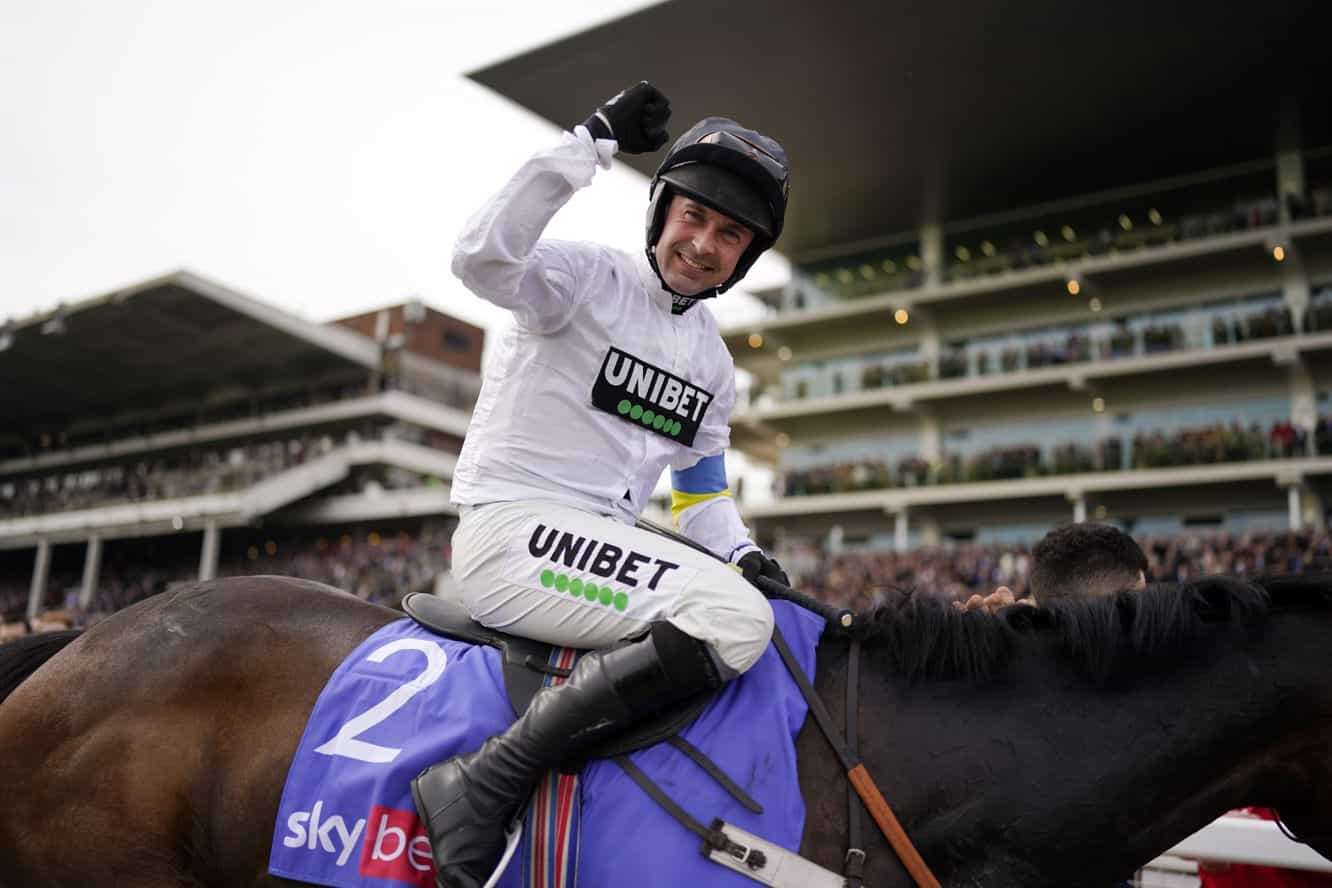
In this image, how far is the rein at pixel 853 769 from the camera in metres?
2.10

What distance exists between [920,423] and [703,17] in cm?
1381

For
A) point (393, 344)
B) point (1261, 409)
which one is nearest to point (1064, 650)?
point (1261, 409)

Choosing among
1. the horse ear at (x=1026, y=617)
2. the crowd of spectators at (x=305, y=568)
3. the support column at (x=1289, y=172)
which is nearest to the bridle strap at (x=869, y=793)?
the horse ear at (x=1026, y=617)

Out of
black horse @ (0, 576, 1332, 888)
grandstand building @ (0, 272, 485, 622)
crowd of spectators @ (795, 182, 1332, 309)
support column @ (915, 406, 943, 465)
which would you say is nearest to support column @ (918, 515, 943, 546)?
support column @ (915, 406, 943, 465)

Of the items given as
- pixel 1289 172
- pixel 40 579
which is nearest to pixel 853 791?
pixel 1289 172

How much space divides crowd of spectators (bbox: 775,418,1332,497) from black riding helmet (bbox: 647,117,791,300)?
2628 centimetres

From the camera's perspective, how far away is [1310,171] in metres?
29.0

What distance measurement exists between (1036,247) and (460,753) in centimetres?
3176

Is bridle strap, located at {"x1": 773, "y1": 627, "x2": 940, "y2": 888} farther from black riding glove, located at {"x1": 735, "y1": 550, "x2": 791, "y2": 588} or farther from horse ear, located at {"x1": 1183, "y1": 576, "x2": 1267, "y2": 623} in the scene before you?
horse ear, located at {"x1": 1183, "y1": 576, "x2": 1267, "y2": 623}

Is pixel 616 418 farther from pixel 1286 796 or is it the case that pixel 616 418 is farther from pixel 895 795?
pixel 1286 796

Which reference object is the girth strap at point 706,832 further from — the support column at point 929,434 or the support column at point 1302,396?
the support column at point 929,434

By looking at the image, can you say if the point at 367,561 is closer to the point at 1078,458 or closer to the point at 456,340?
the point at 456,340

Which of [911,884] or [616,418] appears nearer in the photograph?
[911,884]

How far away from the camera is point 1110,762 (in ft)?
7.06
